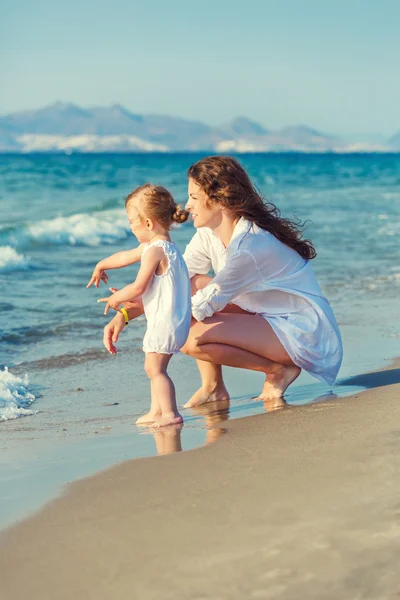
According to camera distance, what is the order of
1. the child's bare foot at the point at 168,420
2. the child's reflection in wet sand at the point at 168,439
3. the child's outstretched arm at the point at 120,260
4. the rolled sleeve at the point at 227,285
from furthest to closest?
the child's outstretched arm at the point at 120,260 → the rolled sleeve at the point at 227,285 → the child's bare foot at the point at 168,420 → the child's reflection in wet sand at the point at 168,439

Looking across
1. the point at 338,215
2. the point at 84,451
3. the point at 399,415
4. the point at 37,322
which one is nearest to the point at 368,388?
the point at 399,415

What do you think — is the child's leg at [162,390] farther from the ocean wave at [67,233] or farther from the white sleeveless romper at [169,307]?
the ocean wave at [67,233]

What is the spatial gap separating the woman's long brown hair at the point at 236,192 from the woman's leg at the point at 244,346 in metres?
0.45

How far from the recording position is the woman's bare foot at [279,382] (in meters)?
4.46

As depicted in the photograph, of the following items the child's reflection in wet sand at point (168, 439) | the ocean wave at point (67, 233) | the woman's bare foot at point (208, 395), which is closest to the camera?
the child's reflection in wet sand at point (168, 439)

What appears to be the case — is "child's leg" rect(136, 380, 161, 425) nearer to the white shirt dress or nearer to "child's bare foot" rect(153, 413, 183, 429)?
"child's bare foot" rect(153, 413, 183, 429)

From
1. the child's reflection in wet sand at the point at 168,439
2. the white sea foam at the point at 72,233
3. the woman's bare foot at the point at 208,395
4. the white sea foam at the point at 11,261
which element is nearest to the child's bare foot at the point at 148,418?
the child's reflection in wet sand at the point at 168,439

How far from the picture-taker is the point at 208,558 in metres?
2.34

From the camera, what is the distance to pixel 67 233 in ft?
49.3

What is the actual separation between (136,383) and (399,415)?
6.84ft

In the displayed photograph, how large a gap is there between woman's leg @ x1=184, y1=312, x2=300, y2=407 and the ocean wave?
31.8 feet

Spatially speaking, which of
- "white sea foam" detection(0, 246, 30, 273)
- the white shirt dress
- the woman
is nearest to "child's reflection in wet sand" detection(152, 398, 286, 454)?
the woman

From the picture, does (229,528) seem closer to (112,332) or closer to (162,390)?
(162,390)

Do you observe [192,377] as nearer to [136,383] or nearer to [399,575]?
[136,383]
